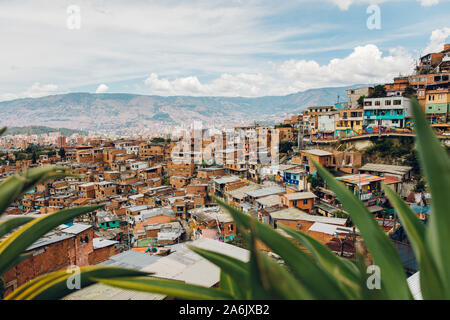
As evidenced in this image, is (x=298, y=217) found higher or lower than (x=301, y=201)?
lower

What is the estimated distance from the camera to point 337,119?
22469 millimetres

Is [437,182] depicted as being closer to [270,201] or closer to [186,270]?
[186,270]

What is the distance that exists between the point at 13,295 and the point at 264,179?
794 inches

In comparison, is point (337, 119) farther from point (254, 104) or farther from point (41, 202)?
point (254, 104)

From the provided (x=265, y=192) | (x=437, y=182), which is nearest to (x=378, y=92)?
(x=265, y=192)

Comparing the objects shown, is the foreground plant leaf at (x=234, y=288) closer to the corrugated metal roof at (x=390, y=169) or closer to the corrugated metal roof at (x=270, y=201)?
the corrugated metal roof at (x=270, y=201)

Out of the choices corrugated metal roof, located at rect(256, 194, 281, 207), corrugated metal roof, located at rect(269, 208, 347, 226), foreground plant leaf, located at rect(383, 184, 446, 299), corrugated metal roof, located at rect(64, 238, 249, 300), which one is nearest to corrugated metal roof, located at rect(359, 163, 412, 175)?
corrugated metal roof, located at rect(256, 194, 281, 207)

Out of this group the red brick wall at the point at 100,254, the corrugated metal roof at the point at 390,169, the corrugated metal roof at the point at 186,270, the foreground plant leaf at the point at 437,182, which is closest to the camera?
the foreground plant leaf at the point at 437,182

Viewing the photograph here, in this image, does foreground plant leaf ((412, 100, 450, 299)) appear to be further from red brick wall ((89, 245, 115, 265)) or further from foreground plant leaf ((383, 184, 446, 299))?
red brick wall ((89, 245, 115, 265))

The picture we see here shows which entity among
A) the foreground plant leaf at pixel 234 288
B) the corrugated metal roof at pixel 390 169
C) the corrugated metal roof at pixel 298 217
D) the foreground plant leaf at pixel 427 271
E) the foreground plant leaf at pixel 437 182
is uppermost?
the foreground plant leaf at pixel 437 182

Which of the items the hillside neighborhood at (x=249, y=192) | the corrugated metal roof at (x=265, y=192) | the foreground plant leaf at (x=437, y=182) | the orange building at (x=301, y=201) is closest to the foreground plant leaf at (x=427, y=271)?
the foreground plant leaf at (x=437, y=182)

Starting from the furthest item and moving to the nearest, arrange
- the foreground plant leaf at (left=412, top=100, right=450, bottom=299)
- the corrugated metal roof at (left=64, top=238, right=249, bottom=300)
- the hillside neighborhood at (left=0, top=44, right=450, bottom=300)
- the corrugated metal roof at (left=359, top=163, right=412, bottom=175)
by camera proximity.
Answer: the corrugated metal roof at (left=359, top=163, right=412, bottom=175), the hillside neighborhood at (left=0, top=44, right=450, bottom=300), the corrugated metal roof at (left=64, top=238, right=249, bottom=300), the foreground plant leaf at (left=412, top=100, right=450, bottom=299)

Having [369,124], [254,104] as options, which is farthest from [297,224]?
[254,104]

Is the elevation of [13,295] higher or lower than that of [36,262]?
higher
